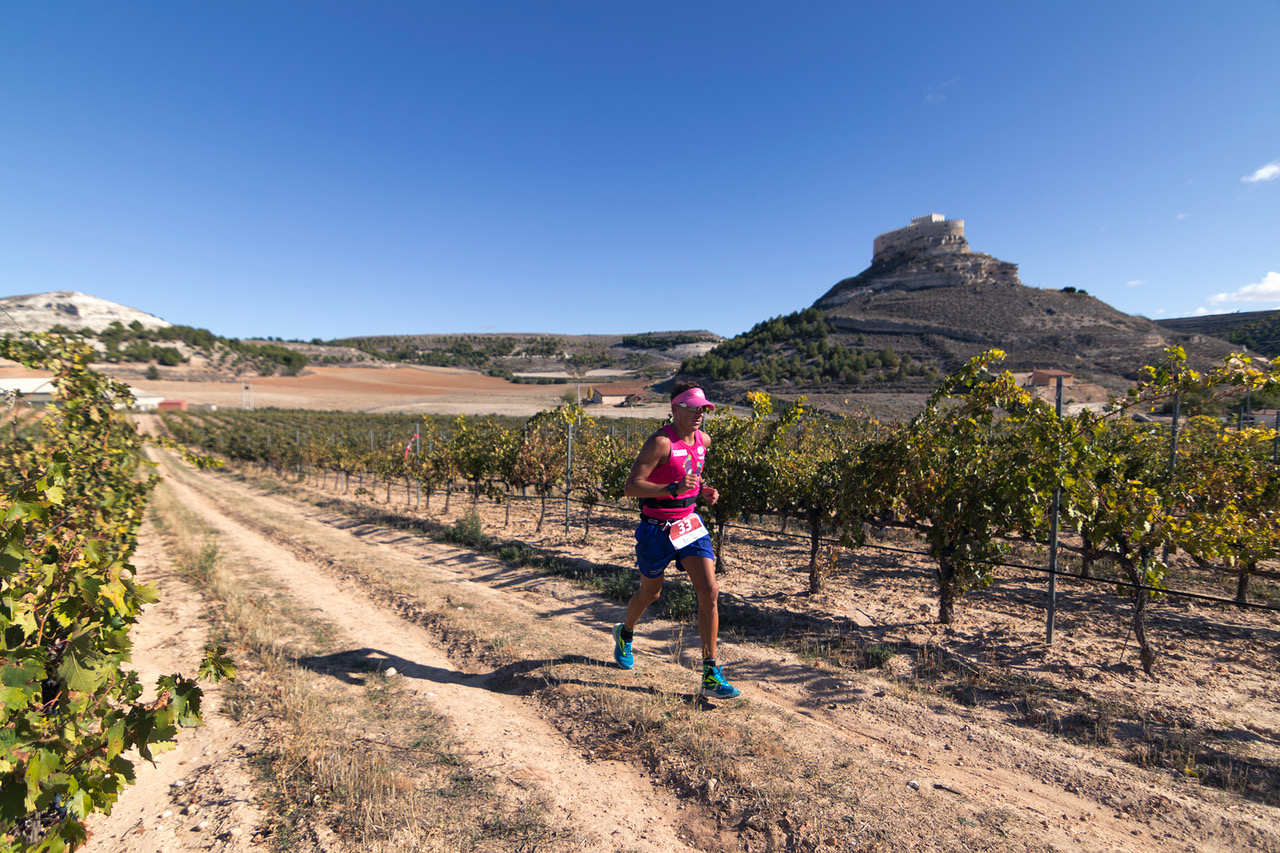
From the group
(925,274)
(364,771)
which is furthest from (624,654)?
(925,274)

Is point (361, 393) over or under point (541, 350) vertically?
under

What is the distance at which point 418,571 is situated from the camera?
7.18 meters

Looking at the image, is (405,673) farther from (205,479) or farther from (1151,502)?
(205,479)

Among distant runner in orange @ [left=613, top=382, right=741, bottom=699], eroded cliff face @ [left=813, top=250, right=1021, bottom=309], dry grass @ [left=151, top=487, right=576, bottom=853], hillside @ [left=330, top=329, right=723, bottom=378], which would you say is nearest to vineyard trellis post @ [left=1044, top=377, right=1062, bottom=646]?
distant runner in orange @ [left=613, top=382, right=741, bottom=699]

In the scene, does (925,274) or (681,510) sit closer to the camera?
(681,510)

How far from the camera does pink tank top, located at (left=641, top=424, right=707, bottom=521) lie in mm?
3498

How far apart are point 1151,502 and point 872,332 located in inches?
2390

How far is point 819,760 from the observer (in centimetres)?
A: 289

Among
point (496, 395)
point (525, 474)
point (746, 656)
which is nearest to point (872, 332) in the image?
point (496, 395)

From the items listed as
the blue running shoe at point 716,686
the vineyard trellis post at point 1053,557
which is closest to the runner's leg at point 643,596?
the blue running shoe at point 716,686

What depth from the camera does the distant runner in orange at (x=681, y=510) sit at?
3449 millimetres

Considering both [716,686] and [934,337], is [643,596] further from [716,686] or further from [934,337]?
[934,337]

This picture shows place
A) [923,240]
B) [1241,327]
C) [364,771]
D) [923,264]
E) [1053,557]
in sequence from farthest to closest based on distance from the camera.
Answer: [923,240] < [923,264] < [1241,327] < [1053,557] < [364,771]

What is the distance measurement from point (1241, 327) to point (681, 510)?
2841 inches
